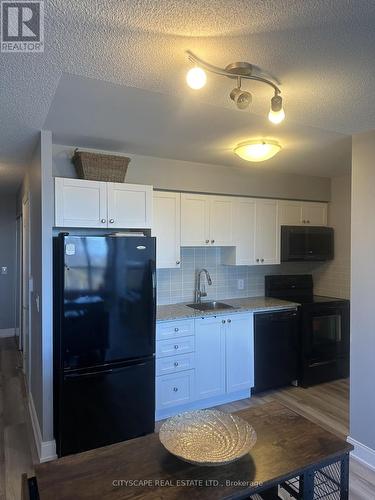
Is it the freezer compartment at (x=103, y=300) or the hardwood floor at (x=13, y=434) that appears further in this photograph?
the freezer compartment at (x=103, y=300)

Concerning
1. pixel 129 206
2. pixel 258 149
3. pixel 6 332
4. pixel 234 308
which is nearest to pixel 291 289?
pixel 234 308

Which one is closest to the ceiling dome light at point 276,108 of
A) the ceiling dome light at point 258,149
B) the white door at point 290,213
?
the ceiling dome light at point 258,149

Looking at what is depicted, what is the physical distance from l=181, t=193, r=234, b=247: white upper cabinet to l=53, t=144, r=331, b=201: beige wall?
116mm

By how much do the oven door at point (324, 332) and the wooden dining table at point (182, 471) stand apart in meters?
2.33

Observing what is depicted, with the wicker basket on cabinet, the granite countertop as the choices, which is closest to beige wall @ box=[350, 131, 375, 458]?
the granite countertop

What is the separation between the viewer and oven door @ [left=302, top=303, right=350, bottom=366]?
3822 mm

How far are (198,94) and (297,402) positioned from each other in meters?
3.03

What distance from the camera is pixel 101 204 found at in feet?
9.16

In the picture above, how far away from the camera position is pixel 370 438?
2.53 meters

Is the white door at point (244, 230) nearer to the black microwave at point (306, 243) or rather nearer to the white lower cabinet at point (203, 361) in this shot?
the black microwave at point (306, 243)

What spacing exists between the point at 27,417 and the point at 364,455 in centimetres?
285

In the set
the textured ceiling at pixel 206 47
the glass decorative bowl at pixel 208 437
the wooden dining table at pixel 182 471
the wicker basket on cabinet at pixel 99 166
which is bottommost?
the wooden dining table at pixel 182 471

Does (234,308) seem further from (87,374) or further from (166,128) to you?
(166,128)

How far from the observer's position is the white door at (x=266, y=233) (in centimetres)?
397
